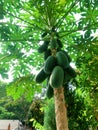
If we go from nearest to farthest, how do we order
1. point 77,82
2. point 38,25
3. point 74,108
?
point 38,25
point 77,82
point 74,108

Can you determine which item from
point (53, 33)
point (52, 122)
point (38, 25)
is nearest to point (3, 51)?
point (38, 25)

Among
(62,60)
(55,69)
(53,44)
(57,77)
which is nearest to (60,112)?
(57,77)

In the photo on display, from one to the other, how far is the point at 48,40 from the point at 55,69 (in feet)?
2.23

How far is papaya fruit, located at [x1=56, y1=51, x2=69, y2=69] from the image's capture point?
3.41 meters

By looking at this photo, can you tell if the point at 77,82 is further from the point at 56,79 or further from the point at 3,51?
the point at 56,79

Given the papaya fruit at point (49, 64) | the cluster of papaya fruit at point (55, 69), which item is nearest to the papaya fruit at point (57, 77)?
the cluster of papaya fruit at point (55, 69)

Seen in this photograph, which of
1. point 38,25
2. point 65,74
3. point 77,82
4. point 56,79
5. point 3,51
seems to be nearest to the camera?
point 56,79

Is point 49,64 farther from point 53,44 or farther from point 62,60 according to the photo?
point 53,44

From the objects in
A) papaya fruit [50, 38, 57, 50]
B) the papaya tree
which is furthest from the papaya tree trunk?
papaya fruit [50, 38, 57, 50]

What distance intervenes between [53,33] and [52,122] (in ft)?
9.83

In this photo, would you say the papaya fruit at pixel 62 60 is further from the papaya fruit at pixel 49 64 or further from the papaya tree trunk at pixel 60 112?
the papaya tree trunk at pixel 60 112

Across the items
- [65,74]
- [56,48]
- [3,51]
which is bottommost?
[65,74]

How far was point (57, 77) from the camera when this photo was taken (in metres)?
3.21

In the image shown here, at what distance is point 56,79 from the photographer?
3191 millimetres
